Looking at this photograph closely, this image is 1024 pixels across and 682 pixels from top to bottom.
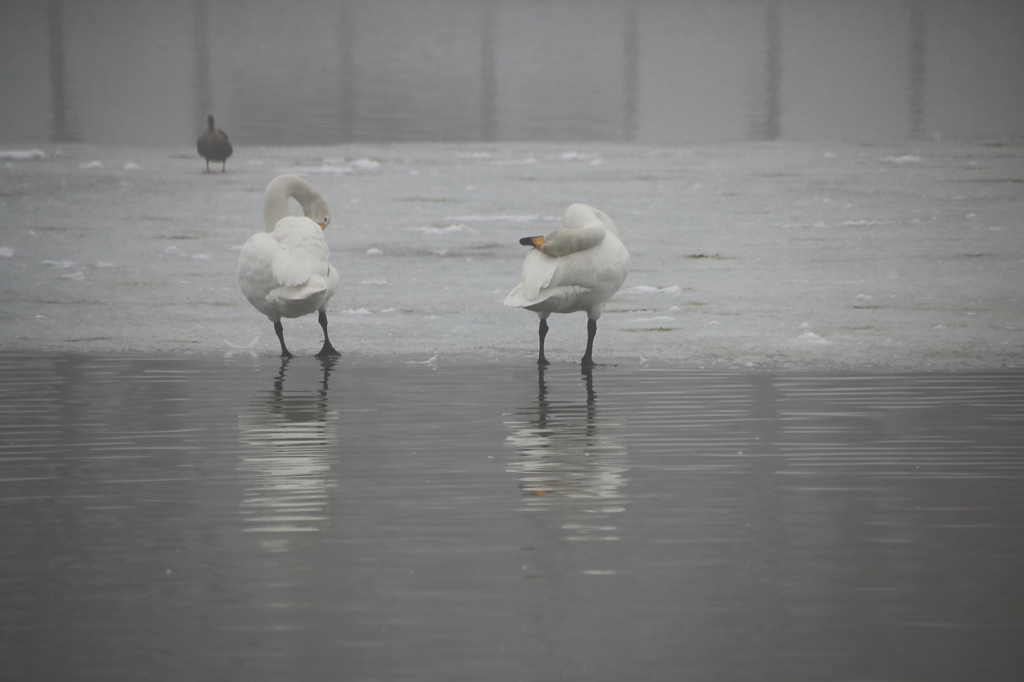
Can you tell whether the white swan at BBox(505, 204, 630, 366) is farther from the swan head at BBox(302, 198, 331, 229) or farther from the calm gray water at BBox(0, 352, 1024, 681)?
the swan head at BBox(302, 198, 331, 229)

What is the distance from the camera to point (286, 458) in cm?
578

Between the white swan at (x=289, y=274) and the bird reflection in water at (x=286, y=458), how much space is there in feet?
1.74

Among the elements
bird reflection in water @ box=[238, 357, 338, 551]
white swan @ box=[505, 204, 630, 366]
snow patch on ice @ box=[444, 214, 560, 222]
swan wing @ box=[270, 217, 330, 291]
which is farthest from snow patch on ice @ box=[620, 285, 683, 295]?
snow patch on ice @ box=[444, 214, 560, 222]

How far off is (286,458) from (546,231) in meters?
7.69

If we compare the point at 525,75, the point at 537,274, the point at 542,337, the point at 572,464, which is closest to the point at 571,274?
the point at 537,274

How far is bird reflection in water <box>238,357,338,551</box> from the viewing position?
4.89m

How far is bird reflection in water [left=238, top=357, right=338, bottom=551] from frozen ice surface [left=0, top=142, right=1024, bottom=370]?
4.29 feet

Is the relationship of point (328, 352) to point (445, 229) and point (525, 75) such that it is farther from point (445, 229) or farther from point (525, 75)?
point (525, 75)

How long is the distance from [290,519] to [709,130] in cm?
2226

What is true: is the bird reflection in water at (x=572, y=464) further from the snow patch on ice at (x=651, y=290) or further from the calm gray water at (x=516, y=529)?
the snow patch on ice at (x=651, y=290)

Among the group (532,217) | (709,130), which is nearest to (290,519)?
(532,217)

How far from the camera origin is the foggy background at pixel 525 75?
26.7m

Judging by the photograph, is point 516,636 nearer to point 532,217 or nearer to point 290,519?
point 290,519

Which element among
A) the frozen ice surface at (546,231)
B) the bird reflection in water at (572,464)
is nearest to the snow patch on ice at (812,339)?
the frozen ice surface at (546,231)
